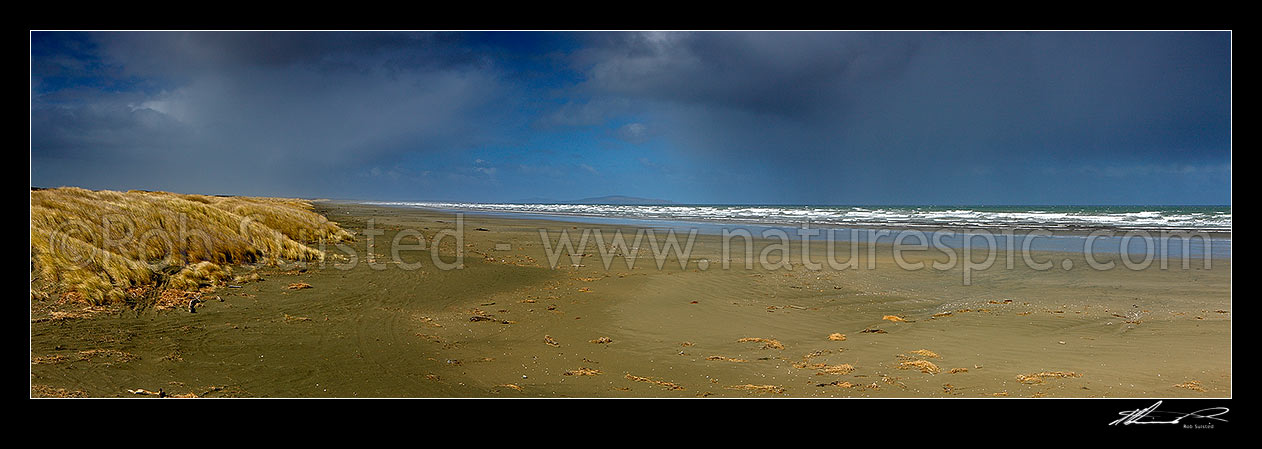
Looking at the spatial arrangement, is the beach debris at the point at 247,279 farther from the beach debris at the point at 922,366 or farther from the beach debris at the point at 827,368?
the beach debris at the point at 922,366

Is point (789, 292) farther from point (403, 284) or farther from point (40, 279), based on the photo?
point (40, 279)

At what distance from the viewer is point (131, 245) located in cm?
669

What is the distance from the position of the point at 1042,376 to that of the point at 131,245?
9.91 m

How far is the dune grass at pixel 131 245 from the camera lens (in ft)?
18.3

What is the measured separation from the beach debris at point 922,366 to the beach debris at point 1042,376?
57cm

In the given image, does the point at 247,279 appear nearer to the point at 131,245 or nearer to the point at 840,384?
the point at 131,245

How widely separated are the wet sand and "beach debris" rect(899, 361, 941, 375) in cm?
2

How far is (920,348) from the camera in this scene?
4.89 m

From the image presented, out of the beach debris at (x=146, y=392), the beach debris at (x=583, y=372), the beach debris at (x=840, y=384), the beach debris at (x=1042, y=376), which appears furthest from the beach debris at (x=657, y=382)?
the beach debris at (x=146, y=392)

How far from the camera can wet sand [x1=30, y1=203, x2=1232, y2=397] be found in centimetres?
399

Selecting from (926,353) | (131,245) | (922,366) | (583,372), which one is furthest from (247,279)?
(926,353)

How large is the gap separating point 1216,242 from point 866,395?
60.2ft

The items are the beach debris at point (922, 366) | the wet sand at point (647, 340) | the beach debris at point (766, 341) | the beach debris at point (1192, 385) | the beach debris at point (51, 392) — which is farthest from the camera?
the beach debris at point (766, 341)

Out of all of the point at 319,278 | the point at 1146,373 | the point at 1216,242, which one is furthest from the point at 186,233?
the point at 1216,242
